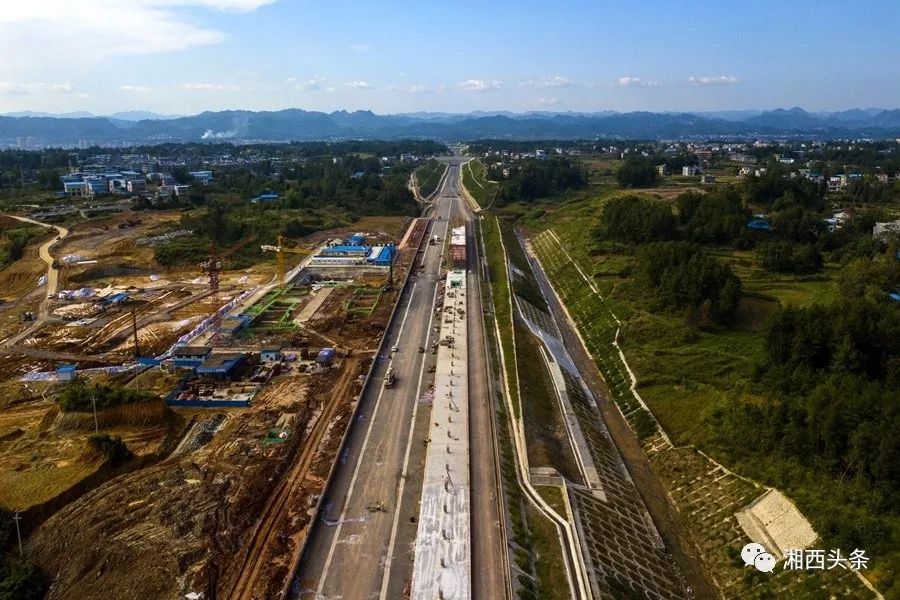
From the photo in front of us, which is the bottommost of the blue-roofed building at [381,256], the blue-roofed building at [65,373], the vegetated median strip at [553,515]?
the vegetated median strip at [553,515]

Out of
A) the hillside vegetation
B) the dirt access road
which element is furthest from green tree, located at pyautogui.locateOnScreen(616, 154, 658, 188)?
the dirt access road

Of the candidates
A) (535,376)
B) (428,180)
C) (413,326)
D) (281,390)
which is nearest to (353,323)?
(413,326)

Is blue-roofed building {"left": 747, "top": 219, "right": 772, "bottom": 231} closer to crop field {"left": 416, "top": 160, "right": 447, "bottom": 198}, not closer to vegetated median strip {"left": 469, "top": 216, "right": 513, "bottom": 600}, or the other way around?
vegetated median strip {"left": 469, "top": 216, "right": 513, "bottom": 600}

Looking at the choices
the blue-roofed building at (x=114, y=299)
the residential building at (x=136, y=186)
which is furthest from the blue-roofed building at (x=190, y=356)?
the residential building at (x=136, y=186)

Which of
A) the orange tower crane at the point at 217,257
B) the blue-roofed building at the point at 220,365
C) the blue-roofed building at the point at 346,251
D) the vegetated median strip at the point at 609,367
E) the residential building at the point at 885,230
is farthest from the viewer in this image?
the blue-roofed building at the point at 346,251

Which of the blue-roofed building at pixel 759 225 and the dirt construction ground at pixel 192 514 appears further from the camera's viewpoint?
the blue-roofed building at pixel 759 225

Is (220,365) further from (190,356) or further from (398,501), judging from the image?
(398,501)

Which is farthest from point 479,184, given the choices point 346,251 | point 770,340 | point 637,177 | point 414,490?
point 414,490

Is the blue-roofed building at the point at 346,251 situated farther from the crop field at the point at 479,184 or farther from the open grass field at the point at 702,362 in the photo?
the crop field at the point at 479,184
